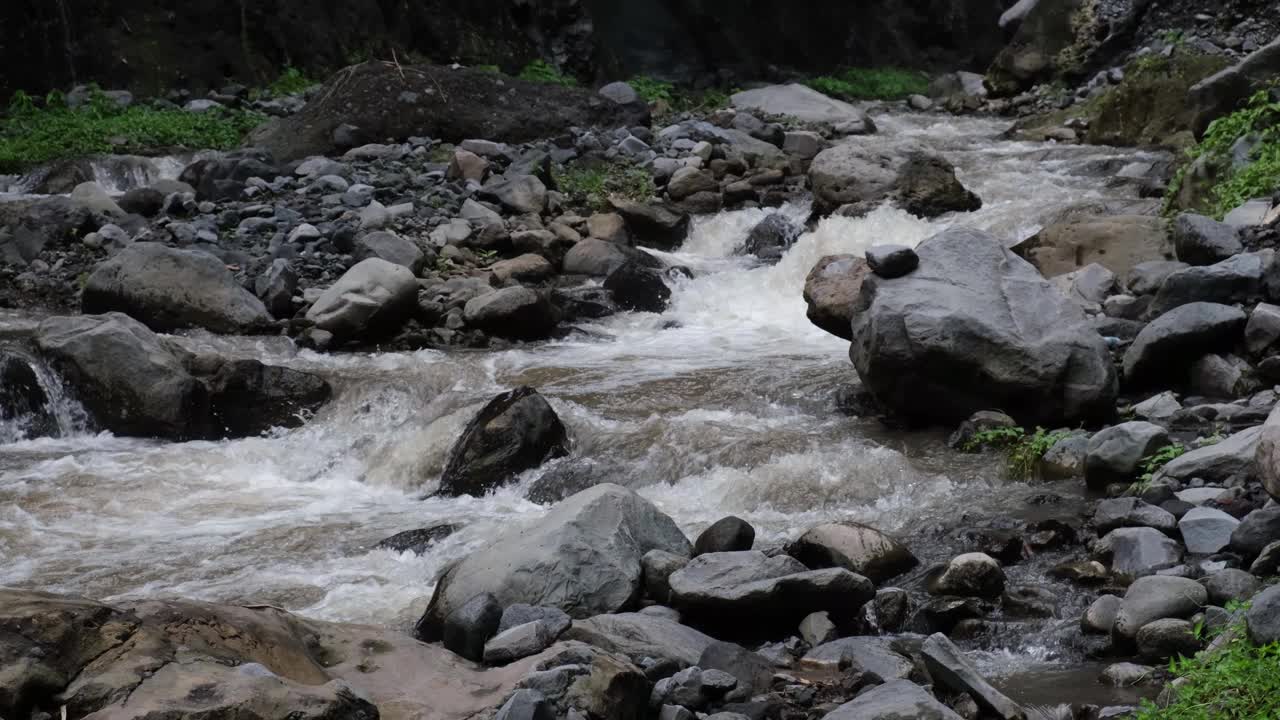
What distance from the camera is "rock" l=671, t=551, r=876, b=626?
5074mm

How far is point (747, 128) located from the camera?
17125mm

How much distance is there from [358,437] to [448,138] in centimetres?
768

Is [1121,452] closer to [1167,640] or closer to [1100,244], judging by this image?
[1167,640]

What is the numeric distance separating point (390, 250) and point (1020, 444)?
242 inches

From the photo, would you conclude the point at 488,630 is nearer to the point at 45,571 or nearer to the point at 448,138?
the point at 45,571

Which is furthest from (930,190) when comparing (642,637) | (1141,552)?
(642,637)

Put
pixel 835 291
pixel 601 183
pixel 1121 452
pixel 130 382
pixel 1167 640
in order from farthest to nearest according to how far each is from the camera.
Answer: pixel 601 183 < pixel 835 291 < pixel 130 382 < pixel 1121 452 < pixel 1167 640

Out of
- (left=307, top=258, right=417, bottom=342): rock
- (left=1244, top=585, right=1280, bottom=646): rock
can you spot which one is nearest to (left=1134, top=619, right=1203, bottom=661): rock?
(left=1244, top=585, right=1280, bottom=646): rock

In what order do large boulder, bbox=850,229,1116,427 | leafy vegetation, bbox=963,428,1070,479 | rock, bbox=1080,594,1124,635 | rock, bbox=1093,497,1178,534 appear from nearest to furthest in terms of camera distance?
rock, bbox=1080,594,1124,635, rock, bbox=1093,497,1178,534, leafy vegetation, bbox=963,428,1070,479, large boulder, bbox=850,229,1116,427

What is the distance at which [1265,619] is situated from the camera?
378cm

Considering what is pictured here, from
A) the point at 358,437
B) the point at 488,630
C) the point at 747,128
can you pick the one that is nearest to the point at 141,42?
the point at 747,128

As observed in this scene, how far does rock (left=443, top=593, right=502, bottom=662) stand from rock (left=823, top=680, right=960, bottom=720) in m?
1.45

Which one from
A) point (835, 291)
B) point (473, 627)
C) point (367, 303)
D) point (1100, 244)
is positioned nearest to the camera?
point (473, 627)

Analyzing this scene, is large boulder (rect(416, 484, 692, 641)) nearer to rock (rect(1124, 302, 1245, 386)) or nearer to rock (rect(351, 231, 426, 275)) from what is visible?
rock (rect(1124, 302, 1245, 386))
